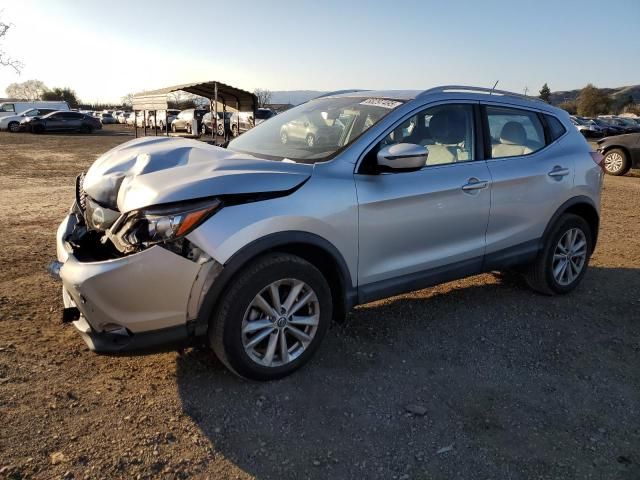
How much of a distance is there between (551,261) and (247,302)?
3.02 meters

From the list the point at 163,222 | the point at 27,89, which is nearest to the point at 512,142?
the point at 163,222

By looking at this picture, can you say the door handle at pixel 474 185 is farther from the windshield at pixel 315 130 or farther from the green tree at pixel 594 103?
the green tree at pixel 594 103

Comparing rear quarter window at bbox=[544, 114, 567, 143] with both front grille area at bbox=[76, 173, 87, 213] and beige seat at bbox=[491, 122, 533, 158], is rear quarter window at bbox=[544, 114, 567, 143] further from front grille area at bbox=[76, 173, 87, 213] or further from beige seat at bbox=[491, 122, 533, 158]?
front grille area at bbox=[76, 173, 87, 213]

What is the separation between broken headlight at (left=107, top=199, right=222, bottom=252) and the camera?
2.59 meters

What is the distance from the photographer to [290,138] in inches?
149

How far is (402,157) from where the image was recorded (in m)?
3.09

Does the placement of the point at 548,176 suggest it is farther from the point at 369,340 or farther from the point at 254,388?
the point at 254,388

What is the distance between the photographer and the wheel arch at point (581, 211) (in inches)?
175

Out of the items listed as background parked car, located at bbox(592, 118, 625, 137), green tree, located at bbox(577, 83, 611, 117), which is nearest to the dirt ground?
background parked car, located at bbox(592, 118, 625, 137)

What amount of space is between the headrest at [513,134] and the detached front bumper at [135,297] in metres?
2.75

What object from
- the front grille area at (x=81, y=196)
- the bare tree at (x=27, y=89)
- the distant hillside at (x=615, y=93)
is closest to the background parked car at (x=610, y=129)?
the front grille area at (x=81, y=196)

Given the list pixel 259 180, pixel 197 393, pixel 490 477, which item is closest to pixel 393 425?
pixel 490 477

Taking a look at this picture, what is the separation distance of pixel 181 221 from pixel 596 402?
8.70 ft

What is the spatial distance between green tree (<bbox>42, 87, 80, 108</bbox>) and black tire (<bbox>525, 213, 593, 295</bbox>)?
3204 inches
